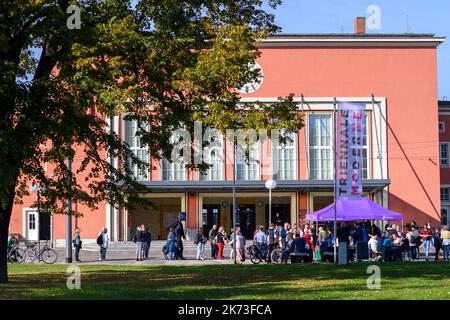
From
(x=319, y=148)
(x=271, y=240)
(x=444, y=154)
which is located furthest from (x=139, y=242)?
(x=444, y=154)

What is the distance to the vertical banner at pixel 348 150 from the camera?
26.6m

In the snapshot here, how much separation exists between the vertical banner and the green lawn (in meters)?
2.68

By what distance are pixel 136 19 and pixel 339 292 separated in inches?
390

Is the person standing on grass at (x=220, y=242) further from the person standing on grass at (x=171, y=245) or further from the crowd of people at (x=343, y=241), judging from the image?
the person standing on grass at (x=171, y=245)

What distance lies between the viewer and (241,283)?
20250 mm

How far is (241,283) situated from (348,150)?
8.29 meters

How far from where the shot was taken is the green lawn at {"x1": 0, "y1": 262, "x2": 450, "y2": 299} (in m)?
16.6

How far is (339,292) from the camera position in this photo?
55.3ft

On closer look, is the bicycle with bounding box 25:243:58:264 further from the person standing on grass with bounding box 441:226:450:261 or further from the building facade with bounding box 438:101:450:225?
the building facade with bounding box 438:101:450:225

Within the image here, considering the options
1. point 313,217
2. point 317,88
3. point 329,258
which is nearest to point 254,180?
point 317,88

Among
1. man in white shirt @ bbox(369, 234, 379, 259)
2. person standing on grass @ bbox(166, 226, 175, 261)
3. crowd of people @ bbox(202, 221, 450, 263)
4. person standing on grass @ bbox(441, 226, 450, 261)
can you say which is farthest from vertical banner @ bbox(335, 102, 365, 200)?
person standing on grass @ bbox(166, 226, 175, 261)

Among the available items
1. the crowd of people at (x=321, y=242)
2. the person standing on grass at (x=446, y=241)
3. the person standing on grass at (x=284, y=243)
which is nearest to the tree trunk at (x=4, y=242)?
the crowd of people at (x=321, y=242)

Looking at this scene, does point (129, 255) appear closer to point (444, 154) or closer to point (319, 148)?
point (319, 148)
